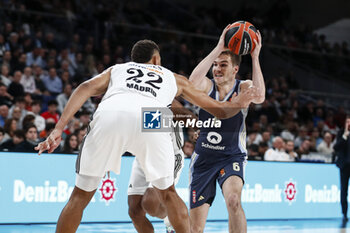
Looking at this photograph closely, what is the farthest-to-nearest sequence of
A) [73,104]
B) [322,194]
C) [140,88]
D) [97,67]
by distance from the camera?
[97,67] < [322,194] < [140,88] < [73,104]

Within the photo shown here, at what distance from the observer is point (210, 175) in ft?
18.8

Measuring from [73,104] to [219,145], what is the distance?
194 cm

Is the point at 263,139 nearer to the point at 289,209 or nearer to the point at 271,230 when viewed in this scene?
the point at 289,209

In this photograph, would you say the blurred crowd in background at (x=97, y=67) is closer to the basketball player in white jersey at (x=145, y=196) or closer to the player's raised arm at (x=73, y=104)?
the basketball player in white jersey at (x=145, y=196)

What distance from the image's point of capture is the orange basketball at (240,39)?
585cm

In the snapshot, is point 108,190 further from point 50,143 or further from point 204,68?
point 50,143

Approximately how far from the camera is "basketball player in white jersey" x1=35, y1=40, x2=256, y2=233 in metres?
4.28

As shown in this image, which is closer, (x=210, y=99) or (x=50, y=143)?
(x=50, y=143)

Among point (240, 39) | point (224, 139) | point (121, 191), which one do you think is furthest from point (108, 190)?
point (240, 39)

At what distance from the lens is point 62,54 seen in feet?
43.7

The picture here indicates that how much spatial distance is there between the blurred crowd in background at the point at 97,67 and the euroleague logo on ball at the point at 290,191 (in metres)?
0.91

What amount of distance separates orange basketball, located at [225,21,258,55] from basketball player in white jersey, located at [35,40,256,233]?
57.2 inches

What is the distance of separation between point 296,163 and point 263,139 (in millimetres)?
2153

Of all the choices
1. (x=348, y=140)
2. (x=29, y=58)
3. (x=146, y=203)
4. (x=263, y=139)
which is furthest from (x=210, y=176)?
(x=29, y=58)
